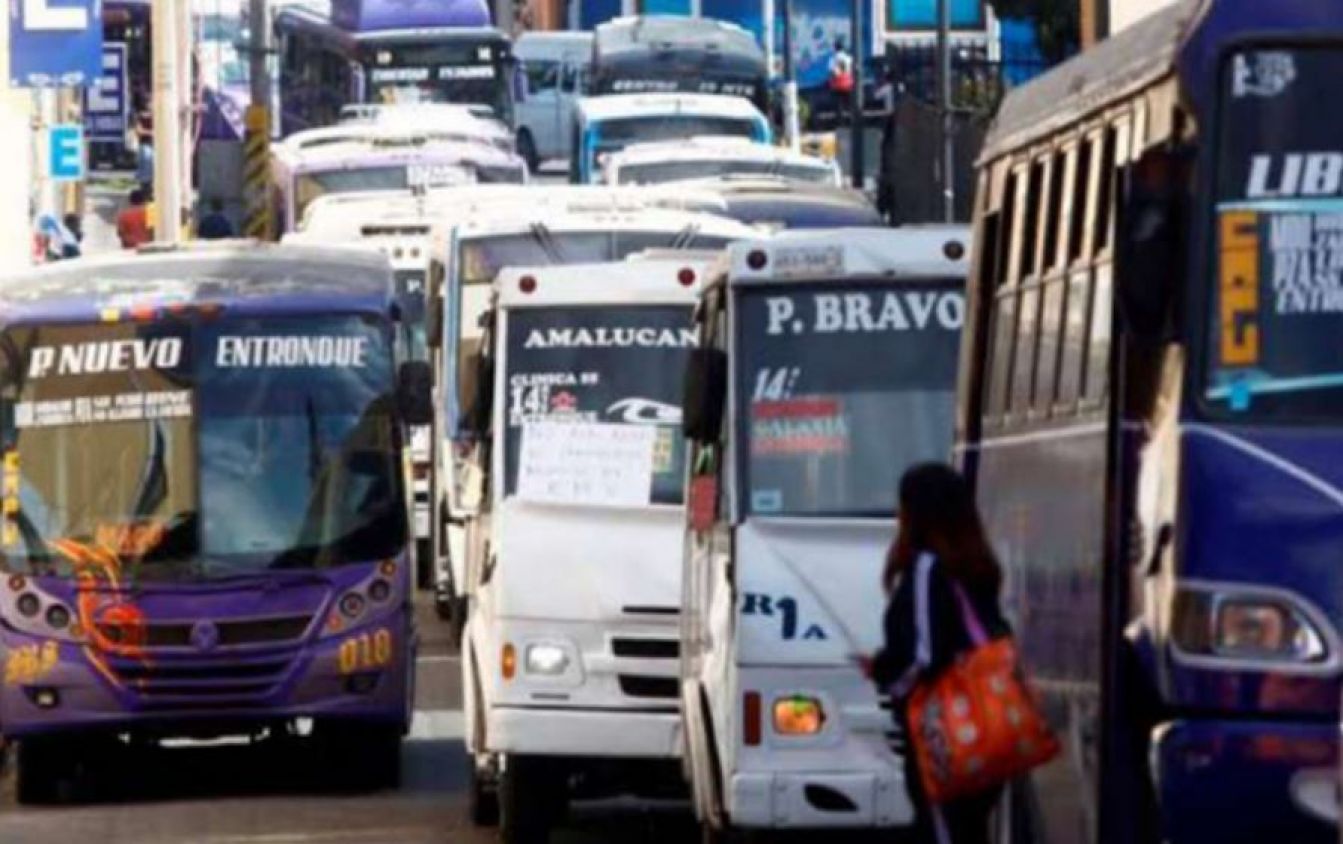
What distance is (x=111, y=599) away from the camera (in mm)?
23641

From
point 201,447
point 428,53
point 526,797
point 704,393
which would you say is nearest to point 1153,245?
point 704,393

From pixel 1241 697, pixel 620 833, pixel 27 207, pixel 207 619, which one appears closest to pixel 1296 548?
pixel 1241 697

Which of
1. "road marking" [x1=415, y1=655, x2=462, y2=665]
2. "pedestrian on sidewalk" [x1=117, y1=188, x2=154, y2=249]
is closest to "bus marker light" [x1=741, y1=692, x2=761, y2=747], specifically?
"road marking" [x1=415, y1=655, x2=462, y2=665]

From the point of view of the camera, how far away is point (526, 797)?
19766 mm

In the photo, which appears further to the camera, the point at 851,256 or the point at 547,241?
the point at 547,241

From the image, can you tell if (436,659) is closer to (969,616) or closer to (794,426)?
(794,426)

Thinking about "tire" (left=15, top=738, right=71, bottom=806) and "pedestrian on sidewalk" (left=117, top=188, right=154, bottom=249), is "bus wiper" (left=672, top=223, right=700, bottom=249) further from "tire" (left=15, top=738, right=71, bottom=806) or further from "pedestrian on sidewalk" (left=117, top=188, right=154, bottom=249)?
"pedestrian on sidewalk" (left=117, top=188, right=154, bottom=249)

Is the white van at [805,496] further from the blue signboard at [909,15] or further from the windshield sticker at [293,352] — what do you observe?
the blue signboard at [909,15]

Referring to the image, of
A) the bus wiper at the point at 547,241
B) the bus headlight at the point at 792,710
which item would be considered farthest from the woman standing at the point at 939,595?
the bus wiper at the point at 547,241

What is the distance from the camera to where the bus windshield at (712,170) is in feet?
164

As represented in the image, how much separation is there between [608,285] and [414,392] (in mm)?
3265

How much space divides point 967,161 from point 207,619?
89.6 ft

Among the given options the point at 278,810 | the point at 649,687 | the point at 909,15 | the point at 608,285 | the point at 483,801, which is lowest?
the point at 278,810

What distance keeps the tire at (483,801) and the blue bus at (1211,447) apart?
337 inches
